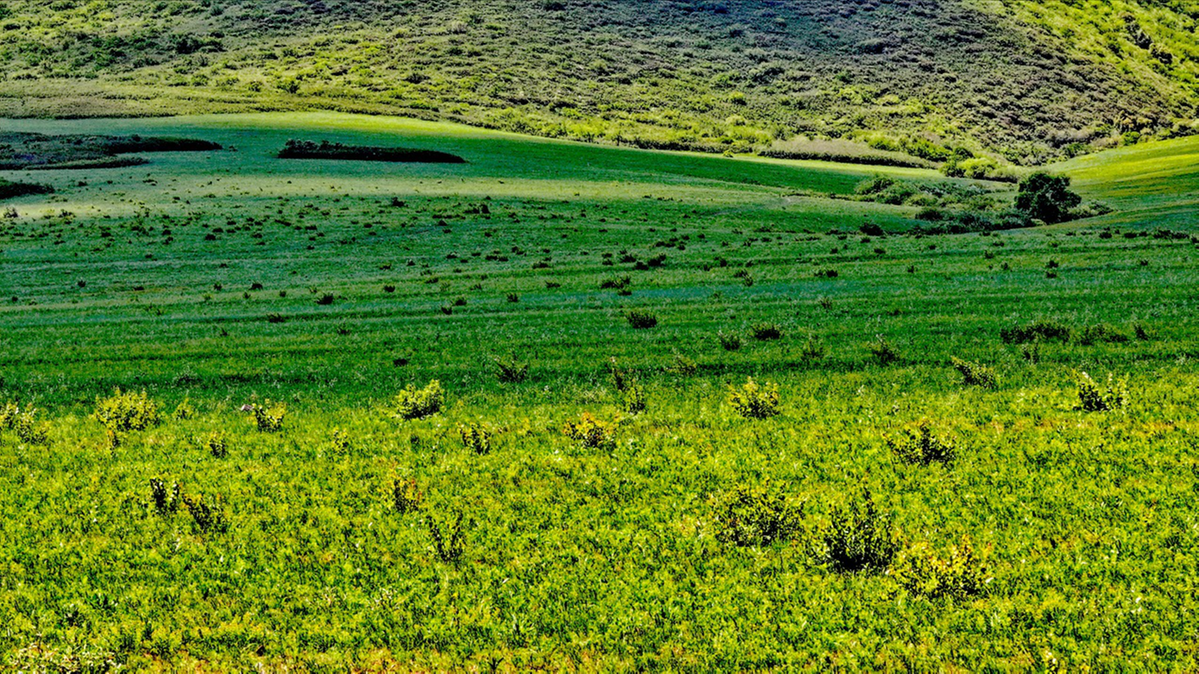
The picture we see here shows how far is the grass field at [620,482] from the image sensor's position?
29.5 ft

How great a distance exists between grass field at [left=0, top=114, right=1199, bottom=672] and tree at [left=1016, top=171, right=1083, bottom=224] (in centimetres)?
3936

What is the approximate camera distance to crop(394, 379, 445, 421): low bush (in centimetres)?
1880

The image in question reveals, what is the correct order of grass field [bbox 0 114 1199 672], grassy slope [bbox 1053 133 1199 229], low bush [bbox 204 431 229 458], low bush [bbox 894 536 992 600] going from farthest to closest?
grassy slope [bbox 1053 133 1199 229], low bush [bbox 204 431 229 458], low bush [bbox 894 536 992 600], grass field [bbox 0 114 1199 672]

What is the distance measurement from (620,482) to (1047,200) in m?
77.7

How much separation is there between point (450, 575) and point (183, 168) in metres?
105

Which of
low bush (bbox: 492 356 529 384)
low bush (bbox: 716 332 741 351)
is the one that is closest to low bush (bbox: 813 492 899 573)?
low bush (bbox: 492 356 529 384)

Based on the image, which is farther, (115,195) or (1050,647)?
(115,195)

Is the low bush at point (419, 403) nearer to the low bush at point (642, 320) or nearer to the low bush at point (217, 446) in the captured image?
the low bush at point (217, 446)

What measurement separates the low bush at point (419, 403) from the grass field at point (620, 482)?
64 cm

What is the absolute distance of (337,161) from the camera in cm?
10656

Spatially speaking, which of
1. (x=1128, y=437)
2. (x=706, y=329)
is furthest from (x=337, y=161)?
(x=1128, y=437)

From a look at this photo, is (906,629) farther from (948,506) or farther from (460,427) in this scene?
(460,427)

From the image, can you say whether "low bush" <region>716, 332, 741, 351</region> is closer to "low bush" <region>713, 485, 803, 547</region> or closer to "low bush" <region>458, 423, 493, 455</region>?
"low bush" <region>458, 423, 493, 455</region>

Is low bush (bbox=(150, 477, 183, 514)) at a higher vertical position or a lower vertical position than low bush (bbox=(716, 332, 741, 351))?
higher
